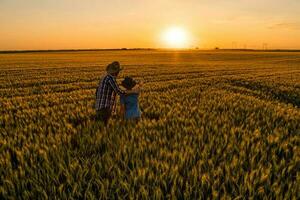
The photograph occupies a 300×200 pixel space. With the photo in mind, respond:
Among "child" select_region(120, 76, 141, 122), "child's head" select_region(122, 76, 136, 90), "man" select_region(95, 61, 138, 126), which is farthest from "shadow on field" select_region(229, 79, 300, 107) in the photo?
"man" select_region(95, 61, 138, 126)

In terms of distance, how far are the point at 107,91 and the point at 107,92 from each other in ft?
0.08

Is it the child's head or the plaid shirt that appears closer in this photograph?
the plaid shirt

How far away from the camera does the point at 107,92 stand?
23.9ft

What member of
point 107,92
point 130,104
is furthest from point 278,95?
point 107,92

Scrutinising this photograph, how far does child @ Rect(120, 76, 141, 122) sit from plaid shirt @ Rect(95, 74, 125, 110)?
0.74ft

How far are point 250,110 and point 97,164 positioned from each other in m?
6.61

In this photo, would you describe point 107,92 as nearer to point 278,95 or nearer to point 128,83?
point 128,83

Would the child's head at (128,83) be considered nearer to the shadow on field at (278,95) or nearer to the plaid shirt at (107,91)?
the plaid shirt at (107,91)

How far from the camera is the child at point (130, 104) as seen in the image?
290 inches

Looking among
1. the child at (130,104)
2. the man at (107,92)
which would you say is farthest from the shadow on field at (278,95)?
the man at (107,92)

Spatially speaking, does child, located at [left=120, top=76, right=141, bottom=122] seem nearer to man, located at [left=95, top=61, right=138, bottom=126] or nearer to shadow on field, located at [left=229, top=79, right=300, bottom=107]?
man, located at [left=95, top=61, right=138, bottom=126]

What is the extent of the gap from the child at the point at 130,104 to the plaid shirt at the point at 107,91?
224mm

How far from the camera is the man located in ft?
23.3

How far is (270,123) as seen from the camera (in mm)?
7781
